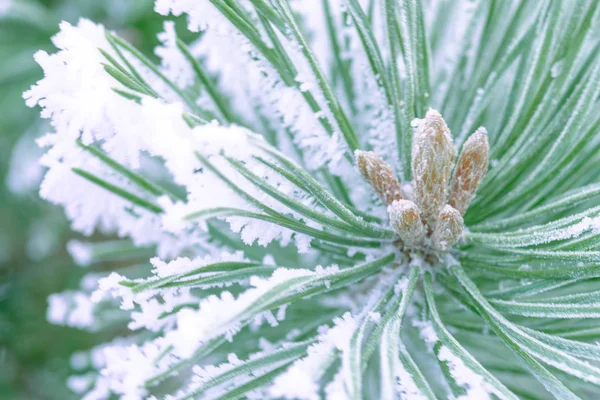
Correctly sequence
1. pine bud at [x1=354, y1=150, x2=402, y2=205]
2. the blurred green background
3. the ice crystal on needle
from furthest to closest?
the blurred green background → pine bud at [x1=354, y1=150, x2=402, y2=205] → the ice crystal on needle

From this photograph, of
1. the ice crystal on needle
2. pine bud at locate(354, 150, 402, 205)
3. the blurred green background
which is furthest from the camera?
the blurred green background

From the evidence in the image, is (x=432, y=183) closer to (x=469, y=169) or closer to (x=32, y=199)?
(x=469, y=169)

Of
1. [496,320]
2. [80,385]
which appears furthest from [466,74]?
[80,385]

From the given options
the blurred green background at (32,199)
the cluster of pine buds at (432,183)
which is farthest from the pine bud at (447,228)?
the blurred green background at (32,199)

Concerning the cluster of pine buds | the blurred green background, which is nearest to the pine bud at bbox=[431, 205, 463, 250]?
the cluster of pine buds

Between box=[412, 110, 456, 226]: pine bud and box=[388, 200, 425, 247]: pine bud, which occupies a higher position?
box=[412, 110, 456, 226]: pine bud

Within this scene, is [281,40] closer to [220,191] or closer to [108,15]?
[220,191]

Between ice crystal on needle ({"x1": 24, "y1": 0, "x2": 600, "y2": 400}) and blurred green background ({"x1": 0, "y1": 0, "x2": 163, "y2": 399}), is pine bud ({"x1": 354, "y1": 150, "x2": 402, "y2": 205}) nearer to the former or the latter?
ice crystal on needle ({"x1": 24, "y1": 0, "x2": 600, "y2": 400})

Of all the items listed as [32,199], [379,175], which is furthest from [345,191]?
[32,199]

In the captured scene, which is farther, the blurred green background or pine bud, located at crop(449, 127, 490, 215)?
the blurred green background
